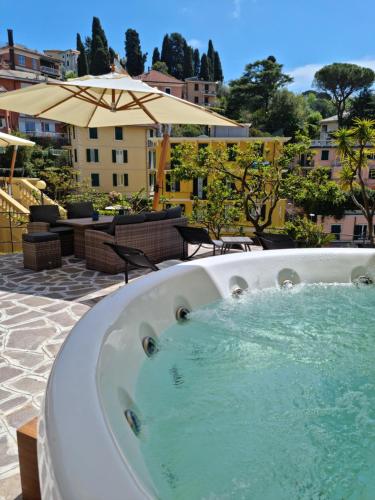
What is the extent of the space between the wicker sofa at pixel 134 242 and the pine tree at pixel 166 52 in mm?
66022

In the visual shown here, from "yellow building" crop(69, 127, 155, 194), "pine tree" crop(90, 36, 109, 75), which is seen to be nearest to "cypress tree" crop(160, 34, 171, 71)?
"pine tree" crop(90, 36, 109, 75)

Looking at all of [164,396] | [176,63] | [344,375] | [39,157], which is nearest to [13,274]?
[164,396]

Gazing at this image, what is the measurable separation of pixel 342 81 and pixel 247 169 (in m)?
50.1

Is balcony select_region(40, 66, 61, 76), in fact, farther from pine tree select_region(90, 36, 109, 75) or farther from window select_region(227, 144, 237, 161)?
window select_region(227, 144, 237, 161)

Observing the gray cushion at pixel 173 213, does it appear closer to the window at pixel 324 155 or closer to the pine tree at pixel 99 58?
the window at pixel 324 155

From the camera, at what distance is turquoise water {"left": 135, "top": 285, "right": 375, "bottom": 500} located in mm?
1660

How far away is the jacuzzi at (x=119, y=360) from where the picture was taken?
1108 mm

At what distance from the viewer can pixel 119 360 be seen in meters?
2.19

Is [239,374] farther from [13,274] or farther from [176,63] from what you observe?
[176,63]

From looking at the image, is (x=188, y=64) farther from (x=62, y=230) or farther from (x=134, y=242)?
(x=134, y=242)

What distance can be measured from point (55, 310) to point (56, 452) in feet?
10.4

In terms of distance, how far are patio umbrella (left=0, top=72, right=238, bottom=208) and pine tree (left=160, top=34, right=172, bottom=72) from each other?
6412 centimetres

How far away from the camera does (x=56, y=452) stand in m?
1.17

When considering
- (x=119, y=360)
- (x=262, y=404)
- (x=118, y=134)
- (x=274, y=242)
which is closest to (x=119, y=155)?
(x=118, y=134)
